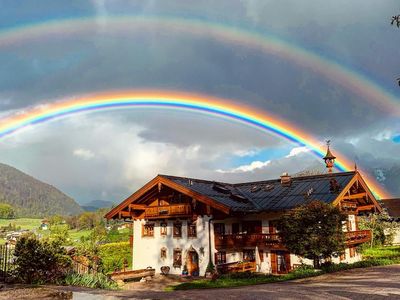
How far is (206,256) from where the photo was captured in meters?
31.7

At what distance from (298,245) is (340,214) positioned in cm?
307

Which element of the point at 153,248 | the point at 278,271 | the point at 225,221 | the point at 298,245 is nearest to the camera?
the point at 298,245

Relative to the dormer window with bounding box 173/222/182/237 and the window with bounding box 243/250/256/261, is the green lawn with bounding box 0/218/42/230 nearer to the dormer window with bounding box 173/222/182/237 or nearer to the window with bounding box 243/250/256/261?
the dormer window with bounding box 173/222/182/237

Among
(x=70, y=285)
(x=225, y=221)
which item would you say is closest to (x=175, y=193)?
(x=225, y=221)

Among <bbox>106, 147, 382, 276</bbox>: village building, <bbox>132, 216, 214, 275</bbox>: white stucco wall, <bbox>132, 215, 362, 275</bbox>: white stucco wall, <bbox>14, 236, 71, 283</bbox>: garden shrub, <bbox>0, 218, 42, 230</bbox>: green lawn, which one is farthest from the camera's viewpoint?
<bbox>0, 218, 42, 230</bbox>: green lawn

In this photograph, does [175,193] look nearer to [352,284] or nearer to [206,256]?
[206,256]

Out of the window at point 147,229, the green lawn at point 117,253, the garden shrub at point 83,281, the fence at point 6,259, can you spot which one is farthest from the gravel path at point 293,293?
the green lawn at point 117,253

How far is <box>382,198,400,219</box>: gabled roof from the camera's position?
Answer: 60091mm

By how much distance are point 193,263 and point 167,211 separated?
4712 mm

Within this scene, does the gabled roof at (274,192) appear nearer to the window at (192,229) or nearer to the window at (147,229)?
the window at (192,229)

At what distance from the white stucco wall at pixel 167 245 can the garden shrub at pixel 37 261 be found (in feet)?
54.3

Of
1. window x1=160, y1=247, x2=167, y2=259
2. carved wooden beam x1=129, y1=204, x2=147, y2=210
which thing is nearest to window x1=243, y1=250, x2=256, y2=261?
window x1=160, y1=247, x2=167, y2=259

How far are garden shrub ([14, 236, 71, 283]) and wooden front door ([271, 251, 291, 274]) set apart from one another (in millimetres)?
18872

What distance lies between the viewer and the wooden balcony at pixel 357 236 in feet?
102
